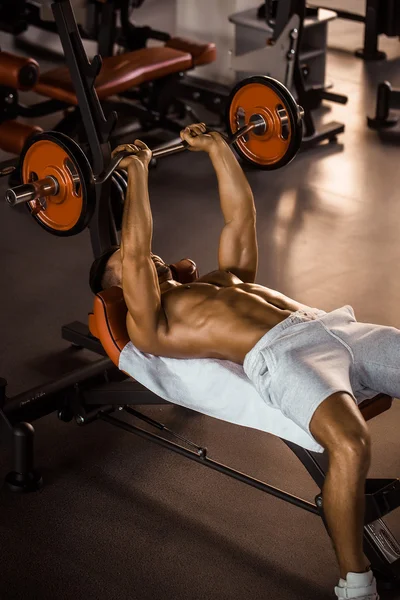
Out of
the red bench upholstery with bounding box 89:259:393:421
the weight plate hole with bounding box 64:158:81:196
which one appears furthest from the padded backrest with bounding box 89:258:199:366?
the weight plate hole with bounding box 64:158:81:196

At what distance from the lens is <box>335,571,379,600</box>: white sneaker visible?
7.06 feet

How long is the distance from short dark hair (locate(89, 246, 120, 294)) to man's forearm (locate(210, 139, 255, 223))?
34 centimetres

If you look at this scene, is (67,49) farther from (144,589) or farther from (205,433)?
(144,589)

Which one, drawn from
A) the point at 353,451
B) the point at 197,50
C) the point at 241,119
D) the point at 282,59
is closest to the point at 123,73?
the point at 197,50

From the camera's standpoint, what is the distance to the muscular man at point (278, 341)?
218cm

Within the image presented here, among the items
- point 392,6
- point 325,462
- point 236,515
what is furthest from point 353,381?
point 392,6

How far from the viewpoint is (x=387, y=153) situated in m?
5.17

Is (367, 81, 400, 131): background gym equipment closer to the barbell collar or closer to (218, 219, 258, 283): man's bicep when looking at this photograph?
(218, 219, 258, 283): man's bicep

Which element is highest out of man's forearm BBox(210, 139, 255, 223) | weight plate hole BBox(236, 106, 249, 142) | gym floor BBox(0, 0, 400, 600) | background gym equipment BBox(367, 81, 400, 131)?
weight plate hole BBox(236, 106, 249, 142)

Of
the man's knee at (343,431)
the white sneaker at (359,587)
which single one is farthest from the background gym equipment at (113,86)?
the white sneaker at (359,587)

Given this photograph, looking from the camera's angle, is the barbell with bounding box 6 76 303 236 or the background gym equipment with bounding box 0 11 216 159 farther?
the background gym equipment with bounding box 0 11 216 159

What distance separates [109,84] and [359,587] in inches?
125

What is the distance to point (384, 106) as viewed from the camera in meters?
5.43

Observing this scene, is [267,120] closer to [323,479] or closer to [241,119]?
[241,119]
